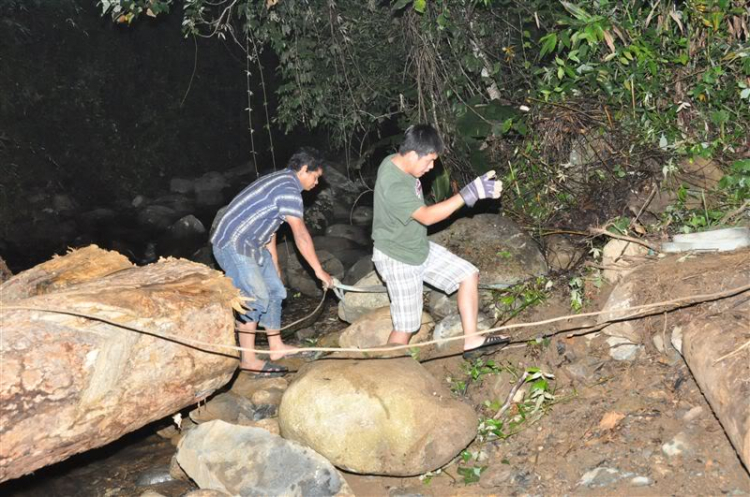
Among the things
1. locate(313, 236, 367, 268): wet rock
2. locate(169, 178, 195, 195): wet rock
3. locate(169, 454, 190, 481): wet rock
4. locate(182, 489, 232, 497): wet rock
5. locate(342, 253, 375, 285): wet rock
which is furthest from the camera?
locate(169, 178, 195, 195): wet rock

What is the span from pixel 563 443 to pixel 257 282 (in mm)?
2432

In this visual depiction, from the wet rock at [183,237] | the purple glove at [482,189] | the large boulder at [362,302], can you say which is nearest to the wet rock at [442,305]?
the large boulder at [362,302]

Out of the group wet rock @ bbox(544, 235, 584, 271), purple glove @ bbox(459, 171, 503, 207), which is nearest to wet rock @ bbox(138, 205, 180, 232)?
wet rock @ bbox(544, 235, 584, 271)

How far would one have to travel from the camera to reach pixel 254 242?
5.03 m

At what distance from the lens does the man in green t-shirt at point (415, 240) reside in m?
4.17

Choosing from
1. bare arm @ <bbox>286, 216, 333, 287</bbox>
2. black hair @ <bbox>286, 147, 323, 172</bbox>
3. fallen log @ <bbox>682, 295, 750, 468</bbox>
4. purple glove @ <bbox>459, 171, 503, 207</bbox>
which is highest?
black hair @ <bbox>286, 147, 323, 172</bbox>

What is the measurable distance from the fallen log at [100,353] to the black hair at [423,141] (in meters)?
1.41

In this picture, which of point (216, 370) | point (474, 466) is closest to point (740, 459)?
point (474, 466)

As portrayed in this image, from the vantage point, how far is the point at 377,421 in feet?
13.4

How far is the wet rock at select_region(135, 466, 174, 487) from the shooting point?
4566 millimetres

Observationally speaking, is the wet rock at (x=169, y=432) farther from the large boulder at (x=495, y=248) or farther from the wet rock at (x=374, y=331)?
the large boulder at (x=495, y=248)

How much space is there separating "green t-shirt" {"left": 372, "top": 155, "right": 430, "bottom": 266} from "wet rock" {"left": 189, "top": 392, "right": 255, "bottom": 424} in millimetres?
1643

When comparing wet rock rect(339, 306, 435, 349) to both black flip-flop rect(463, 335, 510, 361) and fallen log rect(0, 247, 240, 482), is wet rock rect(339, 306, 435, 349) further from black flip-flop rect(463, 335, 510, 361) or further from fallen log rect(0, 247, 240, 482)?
fallen log rect(0, 247, 240, 482)

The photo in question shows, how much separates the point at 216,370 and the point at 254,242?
110cm
